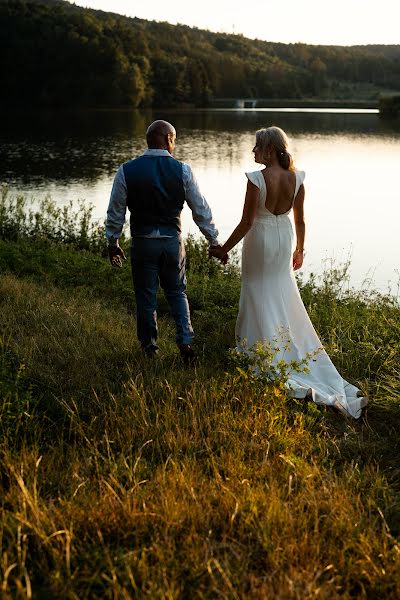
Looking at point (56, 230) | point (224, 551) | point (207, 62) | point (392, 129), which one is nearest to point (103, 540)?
point (224, 551)

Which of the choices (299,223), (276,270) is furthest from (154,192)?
(299,223)

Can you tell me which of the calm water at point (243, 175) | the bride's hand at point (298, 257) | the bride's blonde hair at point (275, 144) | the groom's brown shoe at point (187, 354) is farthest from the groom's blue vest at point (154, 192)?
the calm water at point (243, 175)

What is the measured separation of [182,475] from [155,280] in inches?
97.1

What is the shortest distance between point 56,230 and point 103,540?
1124cm

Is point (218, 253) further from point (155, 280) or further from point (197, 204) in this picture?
point (155, 280)

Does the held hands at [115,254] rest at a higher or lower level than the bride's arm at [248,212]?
lower

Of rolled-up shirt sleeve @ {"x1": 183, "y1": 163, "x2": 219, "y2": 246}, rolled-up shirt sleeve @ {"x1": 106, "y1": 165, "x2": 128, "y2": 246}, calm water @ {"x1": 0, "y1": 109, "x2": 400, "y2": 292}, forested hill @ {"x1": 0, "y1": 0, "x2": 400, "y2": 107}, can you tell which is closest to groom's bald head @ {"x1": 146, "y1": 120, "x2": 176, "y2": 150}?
rolled-up shirt sleeve @ {"x1": 183, "y1": 163, "x2": 219, "y2": 246}

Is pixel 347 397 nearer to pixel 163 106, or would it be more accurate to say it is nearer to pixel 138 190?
pixel 138 190

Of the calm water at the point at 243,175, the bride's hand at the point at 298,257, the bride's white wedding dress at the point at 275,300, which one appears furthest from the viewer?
the calm water at the point at 243,175

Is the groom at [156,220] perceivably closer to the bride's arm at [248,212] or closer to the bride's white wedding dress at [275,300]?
the bride's arm at [248,212]

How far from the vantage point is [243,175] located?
2455 cm

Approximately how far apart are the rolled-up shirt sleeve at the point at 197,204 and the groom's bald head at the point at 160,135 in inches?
9.2

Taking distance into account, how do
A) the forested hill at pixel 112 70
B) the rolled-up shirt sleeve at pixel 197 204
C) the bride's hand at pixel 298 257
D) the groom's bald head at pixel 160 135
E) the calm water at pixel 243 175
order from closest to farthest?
the groom's bald head at pixel 160 135, the rolled-up shirt sleeve at pixel 197 204, the bride's hand at pixel 298 257, the calm water at pixel 243 175, the forested hill at pixel 112 70

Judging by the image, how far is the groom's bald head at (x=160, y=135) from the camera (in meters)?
4.94
